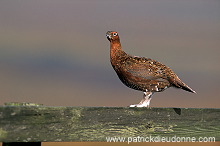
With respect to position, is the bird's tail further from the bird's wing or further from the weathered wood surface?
the weathered wood surface

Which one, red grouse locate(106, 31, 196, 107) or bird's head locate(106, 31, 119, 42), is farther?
bird's head locate(106, 31, 119, 42)

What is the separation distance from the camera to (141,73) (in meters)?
5.69

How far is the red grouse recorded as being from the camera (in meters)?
5.66

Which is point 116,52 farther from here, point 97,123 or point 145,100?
point 97,123

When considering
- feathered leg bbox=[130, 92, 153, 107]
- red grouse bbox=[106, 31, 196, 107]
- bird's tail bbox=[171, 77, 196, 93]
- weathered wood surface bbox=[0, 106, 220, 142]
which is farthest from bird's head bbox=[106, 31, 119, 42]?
weathered wood surface bbox=[0, 106, 220, 142]

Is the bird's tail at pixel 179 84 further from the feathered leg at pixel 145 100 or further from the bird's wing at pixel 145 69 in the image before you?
the feathered leg at pixel 145 100

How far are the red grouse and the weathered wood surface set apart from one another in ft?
3.68

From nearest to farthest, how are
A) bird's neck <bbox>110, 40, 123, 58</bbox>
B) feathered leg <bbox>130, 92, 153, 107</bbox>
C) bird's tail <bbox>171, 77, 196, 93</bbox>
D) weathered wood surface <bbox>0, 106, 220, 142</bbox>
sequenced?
weathered wood surface <bbox>0, 106, 220, 142</bbox>
feathered leg <bbox>130, 92, 153, 107</bbox>
bird's tail <bbox>171, 77, 196, 93</bbox>
bird's neck <bbox>110, 40, 123, 58</bbox>

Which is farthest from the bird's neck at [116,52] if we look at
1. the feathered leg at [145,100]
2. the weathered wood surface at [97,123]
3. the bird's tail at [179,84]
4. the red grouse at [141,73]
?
the weathered wood surface at [97,123]

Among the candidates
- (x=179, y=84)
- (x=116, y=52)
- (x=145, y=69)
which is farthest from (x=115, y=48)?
(x=179, y=84)

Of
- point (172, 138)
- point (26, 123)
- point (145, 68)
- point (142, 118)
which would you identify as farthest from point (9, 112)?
point (145, 68)

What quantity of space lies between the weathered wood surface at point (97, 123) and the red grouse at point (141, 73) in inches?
44.2

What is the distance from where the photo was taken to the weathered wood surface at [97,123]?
391cm

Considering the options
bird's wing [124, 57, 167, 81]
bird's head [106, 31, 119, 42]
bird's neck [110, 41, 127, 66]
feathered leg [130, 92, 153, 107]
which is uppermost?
bird's head [106, 31, 119, 42]
